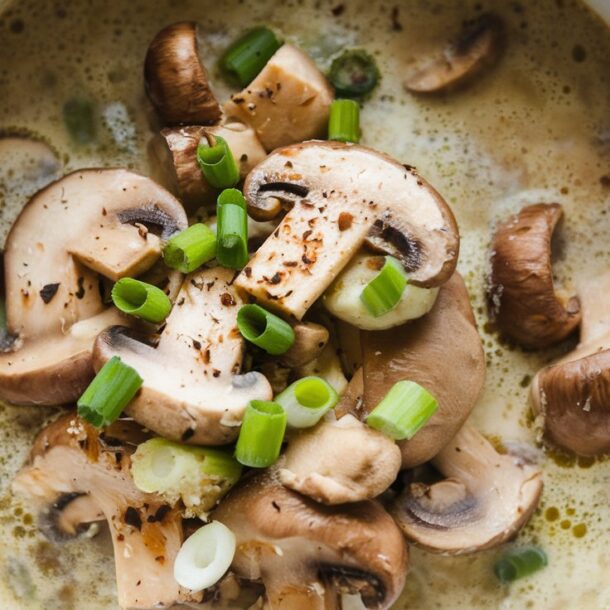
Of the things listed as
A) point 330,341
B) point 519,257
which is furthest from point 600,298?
point 330,341

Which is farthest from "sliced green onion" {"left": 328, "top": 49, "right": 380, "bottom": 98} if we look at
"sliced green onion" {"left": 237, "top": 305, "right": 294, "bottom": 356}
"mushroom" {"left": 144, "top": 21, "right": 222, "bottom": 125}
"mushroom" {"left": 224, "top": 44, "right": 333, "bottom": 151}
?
"sliced green onion" {"left": 237, "top": 305, "right": 294, "bottom": 356}

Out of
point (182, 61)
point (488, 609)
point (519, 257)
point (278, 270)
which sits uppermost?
point (182, 61)

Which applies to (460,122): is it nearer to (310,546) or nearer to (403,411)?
(403,411)

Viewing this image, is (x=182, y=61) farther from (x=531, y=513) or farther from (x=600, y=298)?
(x=531, y=513)

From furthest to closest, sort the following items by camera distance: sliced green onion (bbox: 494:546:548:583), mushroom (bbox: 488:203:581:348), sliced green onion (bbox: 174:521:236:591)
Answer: sliced green onion (bbox: 494:546:548:583)
mushroom (bbox: 488:203:581:348)
sliced green onion (bbox: 174:521:236:591)

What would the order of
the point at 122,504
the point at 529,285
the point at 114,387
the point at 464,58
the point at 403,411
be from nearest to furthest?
the point at 114,387, the point at 403,411, the point at 122,504, the point at 529,285, the point at 464,58

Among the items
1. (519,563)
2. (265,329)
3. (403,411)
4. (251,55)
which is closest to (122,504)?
(265,329)

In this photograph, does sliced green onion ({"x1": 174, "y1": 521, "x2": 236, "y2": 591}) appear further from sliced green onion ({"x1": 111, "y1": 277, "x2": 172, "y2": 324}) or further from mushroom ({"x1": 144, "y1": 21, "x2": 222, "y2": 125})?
mushroom ({"x1": 144, "y1": 21, "x2": 222, "y2": 125})
